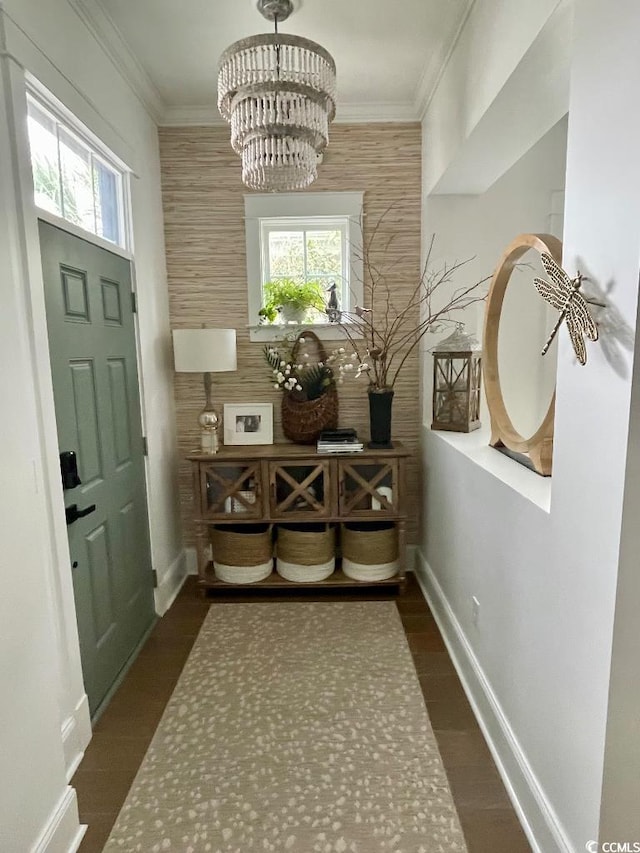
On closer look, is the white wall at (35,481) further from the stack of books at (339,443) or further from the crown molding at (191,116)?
the stack of books at (339,443)

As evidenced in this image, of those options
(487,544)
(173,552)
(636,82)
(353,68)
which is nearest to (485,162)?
(353,68)

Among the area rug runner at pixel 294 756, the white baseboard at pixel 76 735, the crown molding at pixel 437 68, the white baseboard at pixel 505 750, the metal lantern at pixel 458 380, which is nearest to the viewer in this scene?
the white baseboard at pixel 505 750

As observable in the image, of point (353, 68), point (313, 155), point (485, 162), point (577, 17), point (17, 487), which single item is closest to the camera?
point (577, 17)

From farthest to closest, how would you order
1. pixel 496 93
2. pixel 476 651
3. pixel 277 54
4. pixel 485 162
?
1. pixel 485 162
2. pixel 476 651
3. pixel 496 93
4. pixel 277 54

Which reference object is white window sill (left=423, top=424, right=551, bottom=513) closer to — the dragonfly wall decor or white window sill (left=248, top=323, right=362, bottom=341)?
the dragonfly wall decor

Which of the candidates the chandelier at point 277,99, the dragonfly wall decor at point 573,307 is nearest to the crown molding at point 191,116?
the chandelier at point 277,99

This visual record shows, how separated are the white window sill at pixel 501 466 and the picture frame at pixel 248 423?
41.1 inches

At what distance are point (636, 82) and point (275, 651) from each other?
2411mm

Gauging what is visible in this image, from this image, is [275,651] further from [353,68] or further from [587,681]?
[353,68]

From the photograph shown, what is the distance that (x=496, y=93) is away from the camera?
1679 millimetres

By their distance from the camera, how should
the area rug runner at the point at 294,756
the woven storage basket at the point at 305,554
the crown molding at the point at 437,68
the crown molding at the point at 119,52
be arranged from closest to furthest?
the area rug runner at the point at 294,756, the crown molding at the point at 119,52, the crown molding at the point at 437,68, the woven storage basket at the point at 305,554

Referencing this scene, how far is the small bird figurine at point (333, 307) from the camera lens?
117 inches

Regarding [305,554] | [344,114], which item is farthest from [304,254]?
[305,554]

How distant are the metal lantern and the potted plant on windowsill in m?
0.82
